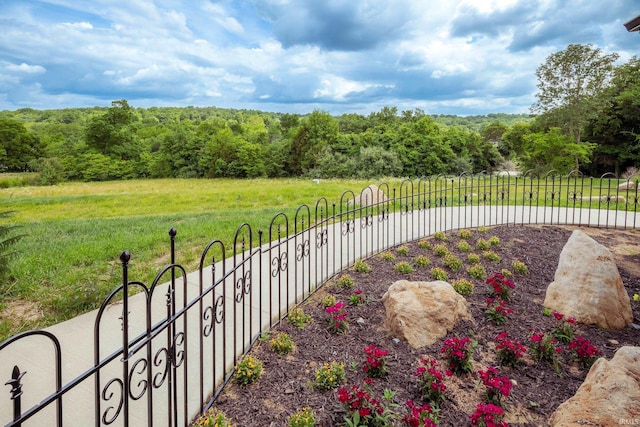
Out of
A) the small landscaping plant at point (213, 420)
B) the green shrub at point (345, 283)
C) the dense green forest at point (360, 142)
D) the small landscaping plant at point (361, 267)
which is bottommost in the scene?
the small landscaping plant at point (213, 420)

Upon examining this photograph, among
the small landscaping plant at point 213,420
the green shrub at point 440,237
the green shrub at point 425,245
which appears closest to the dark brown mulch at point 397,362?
the small landscaping plant at point 213,420

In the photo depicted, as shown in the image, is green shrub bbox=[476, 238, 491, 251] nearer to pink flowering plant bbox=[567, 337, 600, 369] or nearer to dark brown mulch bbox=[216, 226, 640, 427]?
A: dark brown mulch bbox=[216, 226, 640, 427]

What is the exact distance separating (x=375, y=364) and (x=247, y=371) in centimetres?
115

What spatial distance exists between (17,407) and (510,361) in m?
4.08

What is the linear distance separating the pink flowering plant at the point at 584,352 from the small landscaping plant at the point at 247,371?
3.22 m

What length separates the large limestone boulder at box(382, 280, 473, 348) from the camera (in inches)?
168

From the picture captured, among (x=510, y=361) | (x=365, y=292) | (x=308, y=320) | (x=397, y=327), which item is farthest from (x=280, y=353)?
(x=510, y=361)

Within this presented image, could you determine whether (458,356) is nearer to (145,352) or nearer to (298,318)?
(298,318)

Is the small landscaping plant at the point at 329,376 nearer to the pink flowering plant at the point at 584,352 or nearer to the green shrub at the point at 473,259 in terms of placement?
the pink flowering plant at the point at 584,352

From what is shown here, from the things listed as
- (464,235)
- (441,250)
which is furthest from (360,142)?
(441,250)

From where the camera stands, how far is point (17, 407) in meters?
1.38

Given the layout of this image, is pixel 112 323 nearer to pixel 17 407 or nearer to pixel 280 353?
pixel 280 353

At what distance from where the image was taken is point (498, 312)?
4.73 meters

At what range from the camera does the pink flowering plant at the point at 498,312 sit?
4707mm
